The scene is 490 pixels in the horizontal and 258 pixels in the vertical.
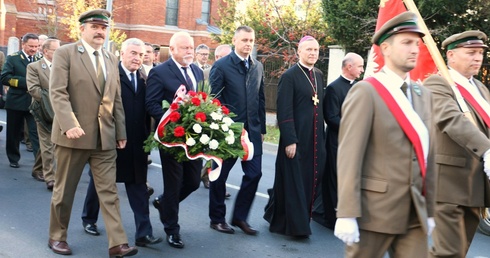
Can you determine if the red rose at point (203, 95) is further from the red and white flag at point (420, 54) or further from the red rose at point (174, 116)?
the red and white flag at point (420, 54)

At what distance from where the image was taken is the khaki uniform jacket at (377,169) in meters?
4.06

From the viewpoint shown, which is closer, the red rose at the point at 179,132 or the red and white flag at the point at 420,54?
the red rose at the point at 179,132

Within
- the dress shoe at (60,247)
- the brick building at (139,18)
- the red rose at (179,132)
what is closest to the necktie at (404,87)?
the red rose at (179,132)

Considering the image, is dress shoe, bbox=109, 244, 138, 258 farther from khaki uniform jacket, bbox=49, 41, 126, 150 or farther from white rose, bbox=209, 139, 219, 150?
white rose, bbox=209, 139, 219, 150

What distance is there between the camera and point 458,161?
559 cm

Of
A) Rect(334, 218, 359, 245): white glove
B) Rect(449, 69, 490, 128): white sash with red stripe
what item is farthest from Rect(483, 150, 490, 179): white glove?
Rect(334, 218, 359, 245): white glove

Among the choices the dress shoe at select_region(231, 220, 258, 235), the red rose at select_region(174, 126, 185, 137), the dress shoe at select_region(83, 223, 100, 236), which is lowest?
the dress shoe at select_region(83, 223, 100, 236)

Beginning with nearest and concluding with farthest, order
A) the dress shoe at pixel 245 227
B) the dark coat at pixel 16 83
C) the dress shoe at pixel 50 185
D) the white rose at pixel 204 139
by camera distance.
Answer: the white rose at pixel 204 139 → the dress shoe at pixel 245 227 → the dress shoe at pixel 50 185 → the dark coat at pixel 16 83

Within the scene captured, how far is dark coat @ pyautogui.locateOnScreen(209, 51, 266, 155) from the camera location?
7.55 meters

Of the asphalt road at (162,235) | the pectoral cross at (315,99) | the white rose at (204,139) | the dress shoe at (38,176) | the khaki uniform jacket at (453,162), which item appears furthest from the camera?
the dress shoe at (38,176)

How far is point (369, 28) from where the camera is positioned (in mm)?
16891

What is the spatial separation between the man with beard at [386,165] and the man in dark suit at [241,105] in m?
3.45

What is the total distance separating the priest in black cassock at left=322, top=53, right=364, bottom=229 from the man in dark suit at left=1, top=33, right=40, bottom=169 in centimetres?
495

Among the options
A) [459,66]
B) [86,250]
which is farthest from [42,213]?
[459,66]
